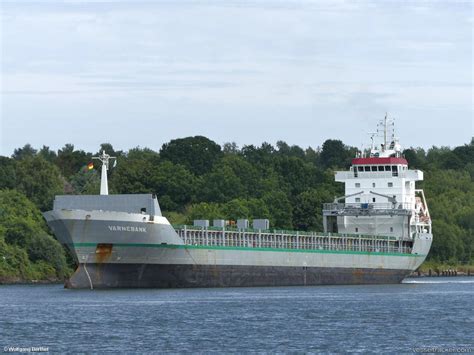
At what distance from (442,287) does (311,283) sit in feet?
29.6

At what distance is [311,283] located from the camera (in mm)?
90438

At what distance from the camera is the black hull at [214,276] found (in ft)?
245

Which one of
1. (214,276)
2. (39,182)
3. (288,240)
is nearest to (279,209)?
(39,182)

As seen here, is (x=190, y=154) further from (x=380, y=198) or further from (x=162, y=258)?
(x=162, y=258)

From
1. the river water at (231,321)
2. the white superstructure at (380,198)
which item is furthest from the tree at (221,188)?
the river water at (231,321)

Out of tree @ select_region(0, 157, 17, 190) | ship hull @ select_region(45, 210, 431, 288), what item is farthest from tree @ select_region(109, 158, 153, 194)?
ship hull @ select_region(45, 210, 431, 288)

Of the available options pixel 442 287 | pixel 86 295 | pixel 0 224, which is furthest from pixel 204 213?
pixel 86 295

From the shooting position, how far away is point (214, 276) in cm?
8094

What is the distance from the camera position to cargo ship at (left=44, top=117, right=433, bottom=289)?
2913 inches

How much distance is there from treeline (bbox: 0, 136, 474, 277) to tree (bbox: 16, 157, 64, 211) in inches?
3.8

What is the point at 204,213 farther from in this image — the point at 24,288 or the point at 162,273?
the point at 162,273

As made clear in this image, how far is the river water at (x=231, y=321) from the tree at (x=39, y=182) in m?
46.7

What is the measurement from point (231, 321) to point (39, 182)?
72.6 meters

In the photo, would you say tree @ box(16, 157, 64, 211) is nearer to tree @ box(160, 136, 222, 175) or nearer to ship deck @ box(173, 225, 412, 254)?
tree @ box(160, 136, 222, 175)
